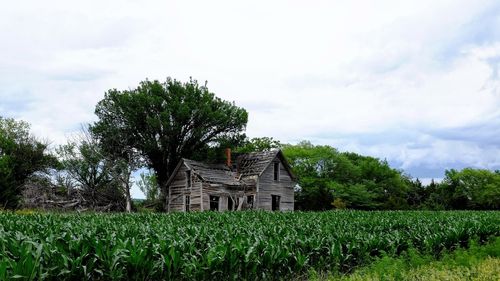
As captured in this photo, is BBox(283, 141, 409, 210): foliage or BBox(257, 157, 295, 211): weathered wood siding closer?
BBox(257, 157, 295, 211): weathered wood siding

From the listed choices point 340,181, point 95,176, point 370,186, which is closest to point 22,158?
point 95,176

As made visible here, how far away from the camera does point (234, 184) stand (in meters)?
40.2

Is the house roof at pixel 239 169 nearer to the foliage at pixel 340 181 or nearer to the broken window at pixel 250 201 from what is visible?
the broken window at pixel 250 201

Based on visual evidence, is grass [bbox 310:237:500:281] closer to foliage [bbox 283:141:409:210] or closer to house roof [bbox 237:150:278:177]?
house roof [bbox 237:150:278:177]

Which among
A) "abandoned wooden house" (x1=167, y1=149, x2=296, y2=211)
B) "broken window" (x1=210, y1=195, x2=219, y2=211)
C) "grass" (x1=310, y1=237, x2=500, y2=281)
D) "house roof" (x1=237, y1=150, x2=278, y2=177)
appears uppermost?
"house roof" (x1=237, y1=150, x2=278, y2=177)

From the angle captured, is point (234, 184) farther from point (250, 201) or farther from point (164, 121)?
point (164, 121)

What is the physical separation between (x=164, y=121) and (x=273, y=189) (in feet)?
38.1

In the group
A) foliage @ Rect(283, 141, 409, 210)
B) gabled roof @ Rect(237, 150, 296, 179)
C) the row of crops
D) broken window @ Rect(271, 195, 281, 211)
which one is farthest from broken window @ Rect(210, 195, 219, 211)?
the row of crops

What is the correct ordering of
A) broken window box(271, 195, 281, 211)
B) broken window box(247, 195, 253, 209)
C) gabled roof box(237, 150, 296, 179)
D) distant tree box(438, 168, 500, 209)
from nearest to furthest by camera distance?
broken window box(247, 195, 253, 209) → gabled roof box(237, 150, 296, 179) → broken window box(271, 195, 281, 211) → distant tree box(438, 168, 500, 209)

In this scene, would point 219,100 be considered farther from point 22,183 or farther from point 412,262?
point 412,262

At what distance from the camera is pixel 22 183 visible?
44281mm

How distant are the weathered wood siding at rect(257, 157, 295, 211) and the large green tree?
22.0 feet

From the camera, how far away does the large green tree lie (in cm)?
4350

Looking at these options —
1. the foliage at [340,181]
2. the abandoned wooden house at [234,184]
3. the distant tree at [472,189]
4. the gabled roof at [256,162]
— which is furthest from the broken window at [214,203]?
the distant tree at [472,189]
